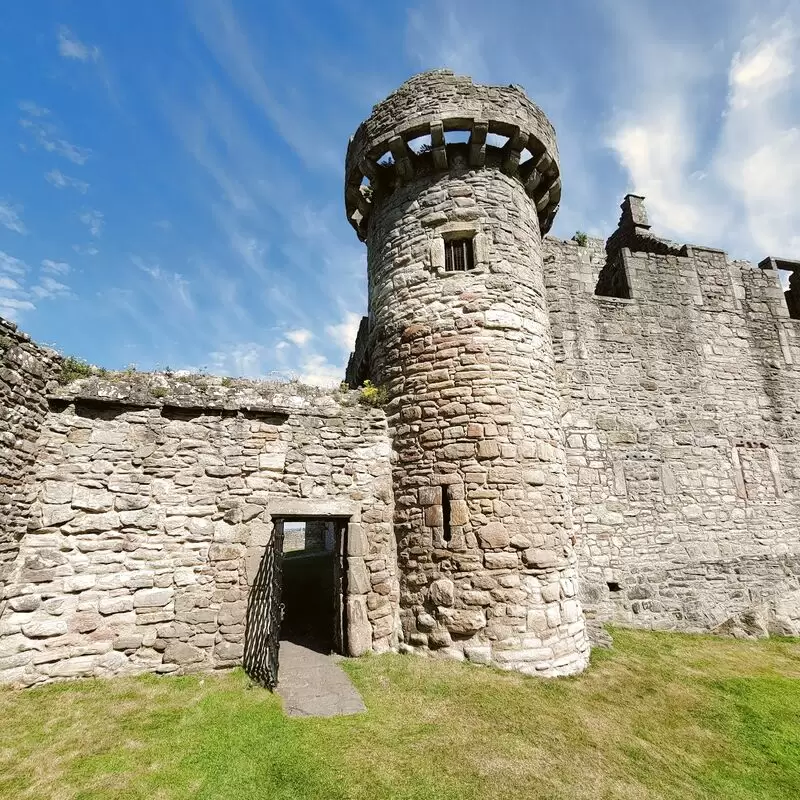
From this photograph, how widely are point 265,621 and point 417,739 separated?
103 inches

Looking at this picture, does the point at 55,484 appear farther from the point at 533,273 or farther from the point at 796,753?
the point at 796,753

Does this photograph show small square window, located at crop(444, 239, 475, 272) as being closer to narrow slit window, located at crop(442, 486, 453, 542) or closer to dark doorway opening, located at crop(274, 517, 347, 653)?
narrow slit window, located at crop(442, 486, 453, 542)

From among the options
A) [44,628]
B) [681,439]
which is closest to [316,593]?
[44,628]

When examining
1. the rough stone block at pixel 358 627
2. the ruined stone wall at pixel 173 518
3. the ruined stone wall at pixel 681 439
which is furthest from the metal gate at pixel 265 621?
the ruined stone wall at pixel 681 439

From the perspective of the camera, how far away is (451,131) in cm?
818

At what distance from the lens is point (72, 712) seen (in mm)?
4938

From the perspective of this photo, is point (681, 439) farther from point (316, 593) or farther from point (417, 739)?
point (316, 593)

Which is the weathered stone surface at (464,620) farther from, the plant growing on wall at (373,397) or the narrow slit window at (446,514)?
the plant growing on wall at (373,397)

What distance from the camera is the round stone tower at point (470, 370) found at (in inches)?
253

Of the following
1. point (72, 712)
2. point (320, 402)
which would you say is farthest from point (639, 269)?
point (72, 712)

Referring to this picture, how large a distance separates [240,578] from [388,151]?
767 cm

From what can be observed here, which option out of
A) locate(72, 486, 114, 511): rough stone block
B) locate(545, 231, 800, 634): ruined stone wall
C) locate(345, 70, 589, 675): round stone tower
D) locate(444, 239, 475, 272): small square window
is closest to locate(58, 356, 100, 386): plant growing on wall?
locate(72, 486, 114, 511): rough stone block

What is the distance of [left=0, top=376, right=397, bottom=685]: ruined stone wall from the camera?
583 centimetres

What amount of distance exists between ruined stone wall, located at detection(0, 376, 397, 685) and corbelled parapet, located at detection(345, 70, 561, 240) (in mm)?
4725
